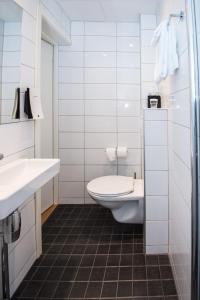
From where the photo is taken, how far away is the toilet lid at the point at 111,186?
2.28 meters

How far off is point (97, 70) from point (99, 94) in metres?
0.29

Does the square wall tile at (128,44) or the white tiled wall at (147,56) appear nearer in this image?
the white tiled wall at (147,56)

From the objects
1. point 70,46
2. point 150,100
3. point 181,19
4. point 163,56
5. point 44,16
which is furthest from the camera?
point 70,46

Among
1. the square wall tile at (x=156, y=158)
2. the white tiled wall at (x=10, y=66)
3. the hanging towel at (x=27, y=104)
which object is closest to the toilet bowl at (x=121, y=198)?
the square wall tile at (x=156, y=158)

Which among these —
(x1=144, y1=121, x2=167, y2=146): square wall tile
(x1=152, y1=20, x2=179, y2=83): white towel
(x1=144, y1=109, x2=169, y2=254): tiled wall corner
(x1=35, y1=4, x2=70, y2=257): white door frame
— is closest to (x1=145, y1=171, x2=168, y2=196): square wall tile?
(x1=144, y1=109, x2=169, y2=254): tiled wall corner

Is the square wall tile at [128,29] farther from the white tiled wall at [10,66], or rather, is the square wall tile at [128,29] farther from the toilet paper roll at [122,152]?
the white tiled wall at [10,66]

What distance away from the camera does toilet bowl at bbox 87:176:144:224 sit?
228 centimetres

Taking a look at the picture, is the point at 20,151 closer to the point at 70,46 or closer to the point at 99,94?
the point at 99,94

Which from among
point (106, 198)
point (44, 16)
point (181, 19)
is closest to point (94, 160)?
point (106, 198)

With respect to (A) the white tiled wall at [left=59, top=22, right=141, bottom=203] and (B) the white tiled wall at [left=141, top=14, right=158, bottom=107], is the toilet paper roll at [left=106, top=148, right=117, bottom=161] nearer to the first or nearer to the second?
(A) the white tiled wall at [left=59, top=22, right=141, bottom=203]

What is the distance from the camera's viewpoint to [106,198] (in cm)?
227

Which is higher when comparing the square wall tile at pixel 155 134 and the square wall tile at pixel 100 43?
the square wall tile at pixel 100 43

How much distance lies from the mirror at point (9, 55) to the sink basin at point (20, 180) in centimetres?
30

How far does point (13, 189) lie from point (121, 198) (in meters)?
1.33
